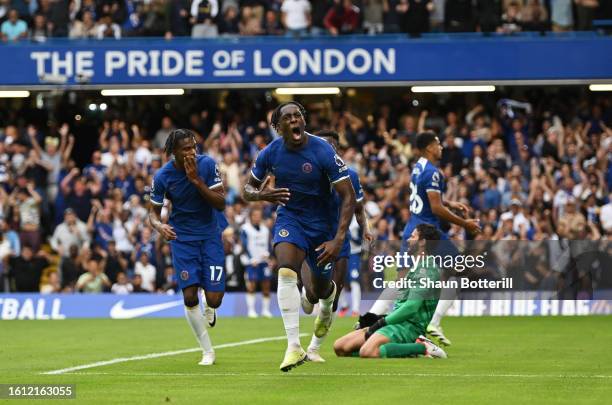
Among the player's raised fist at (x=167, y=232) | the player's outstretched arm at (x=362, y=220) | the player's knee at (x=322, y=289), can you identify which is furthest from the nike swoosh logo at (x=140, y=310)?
the player's knee at (x=322, y=289)

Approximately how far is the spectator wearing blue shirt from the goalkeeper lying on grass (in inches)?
750

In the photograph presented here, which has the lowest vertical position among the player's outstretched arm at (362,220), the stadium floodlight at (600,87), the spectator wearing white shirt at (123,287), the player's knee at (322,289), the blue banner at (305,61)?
the spectator wearing white shirt at (123,287)

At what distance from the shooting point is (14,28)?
31359mm

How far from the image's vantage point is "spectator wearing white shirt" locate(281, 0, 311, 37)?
30656 millimetres

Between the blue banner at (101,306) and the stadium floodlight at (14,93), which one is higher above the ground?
the stadium floodlight at (14,93)

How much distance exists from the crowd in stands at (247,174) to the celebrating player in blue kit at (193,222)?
40.8 feet

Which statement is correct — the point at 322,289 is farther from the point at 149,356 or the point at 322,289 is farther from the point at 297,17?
the point at 297,17

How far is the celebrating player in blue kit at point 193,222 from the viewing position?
1358 cm

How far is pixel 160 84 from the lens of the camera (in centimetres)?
3100

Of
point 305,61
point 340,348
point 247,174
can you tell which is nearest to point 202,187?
point 340,348

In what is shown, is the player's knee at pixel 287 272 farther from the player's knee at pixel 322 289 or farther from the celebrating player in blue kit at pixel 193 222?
the celebrating player in blue kit at pixel 193 222

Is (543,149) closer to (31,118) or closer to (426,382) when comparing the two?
(31,118)

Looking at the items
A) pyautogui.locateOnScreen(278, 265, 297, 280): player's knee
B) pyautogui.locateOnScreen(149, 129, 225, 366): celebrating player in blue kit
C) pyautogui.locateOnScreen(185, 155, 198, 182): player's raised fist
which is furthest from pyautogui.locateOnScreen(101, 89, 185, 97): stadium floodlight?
pyautogui.locateOnScreen(278, 265, 297, 280): player's knee

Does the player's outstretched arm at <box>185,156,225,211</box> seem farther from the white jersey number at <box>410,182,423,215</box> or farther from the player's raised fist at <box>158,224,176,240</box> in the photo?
the white jersey number at <box>410,182,423,215</box>
